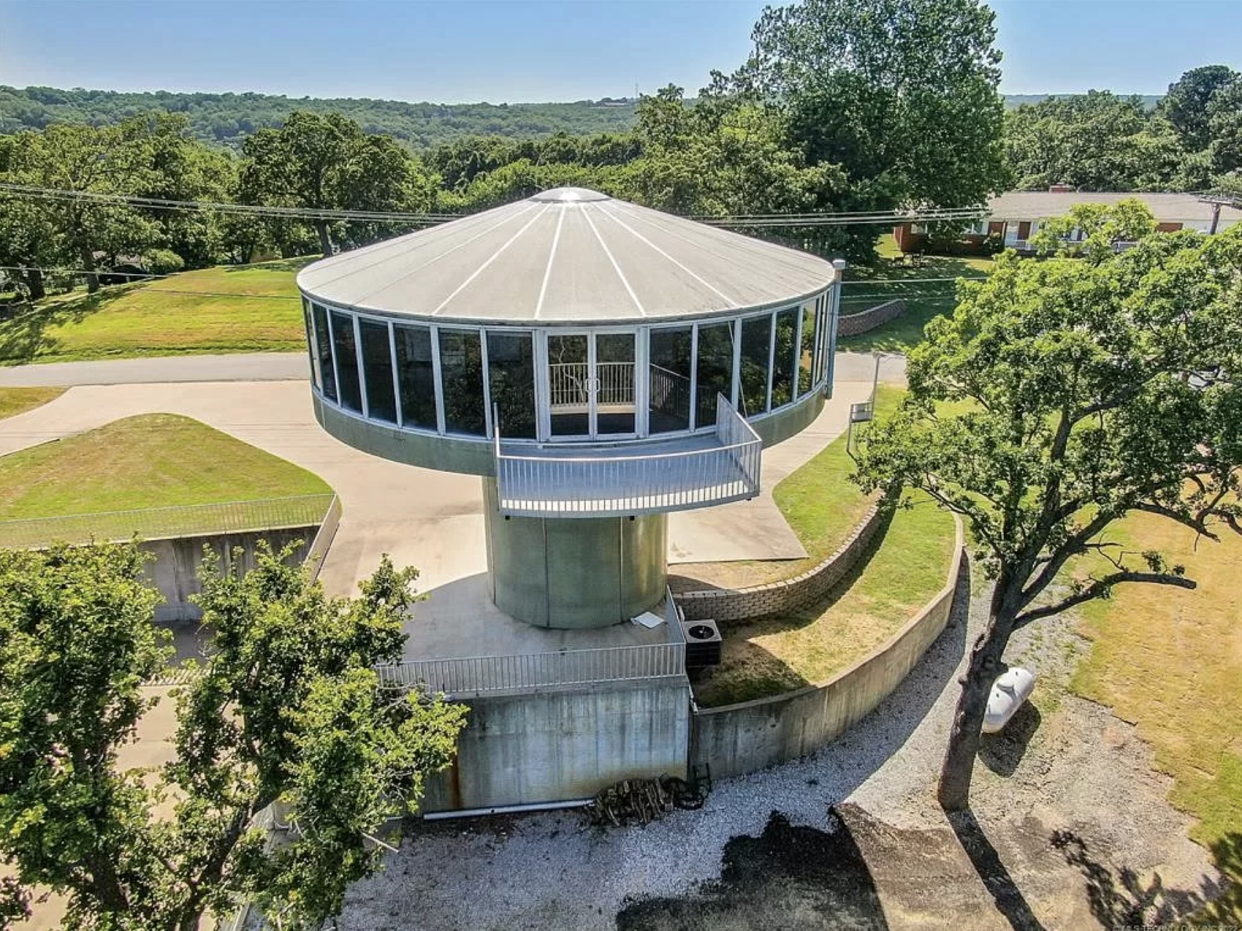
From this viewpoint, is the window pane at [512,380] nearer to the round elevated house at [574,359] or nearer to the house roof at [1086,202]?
the round elevated house at [574,359]

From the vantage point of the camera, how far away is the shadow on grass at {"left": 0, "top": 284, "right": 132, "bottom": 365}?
133 feet

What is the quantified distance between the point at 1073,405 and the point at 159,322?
149ft

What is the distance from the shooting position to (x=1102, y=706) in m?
18.9

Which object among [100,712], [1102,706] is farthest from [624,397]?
[1102,706]

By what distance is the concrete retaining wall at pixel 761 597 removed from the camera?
64.3ft

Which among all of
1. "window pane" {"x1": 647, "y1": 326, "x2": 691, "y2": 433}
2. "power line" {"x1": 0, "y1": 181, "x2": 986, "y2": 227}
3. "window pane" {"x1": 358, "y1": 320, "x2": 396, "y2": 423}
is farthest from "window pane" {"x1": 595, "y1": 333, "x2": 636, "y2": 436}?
"power line" {"x1": 0, "y1": 181, "x2": 986, "y2": 227}

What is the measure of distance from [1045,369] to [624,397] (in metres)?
6.97

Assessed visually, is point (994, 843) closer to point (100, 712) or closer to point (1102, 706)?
point (1102, 706)

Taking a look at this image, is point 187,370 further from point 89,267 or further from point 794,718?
point 794,718

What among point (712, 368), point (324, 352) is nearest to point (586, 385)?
point (712, 368)

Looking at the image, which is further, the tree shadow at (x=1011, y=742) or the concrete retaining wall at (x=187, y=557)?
the concrete retaining wall at (x=187, y=557)

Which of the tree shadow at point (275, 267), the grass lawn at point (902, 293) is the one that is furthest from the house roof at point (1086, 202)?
the tree shadow at point (275, 267)

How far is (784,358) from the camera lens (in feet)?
50.0

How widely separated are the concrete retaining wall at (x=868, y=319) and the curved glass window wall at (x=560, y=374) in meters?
31.5
